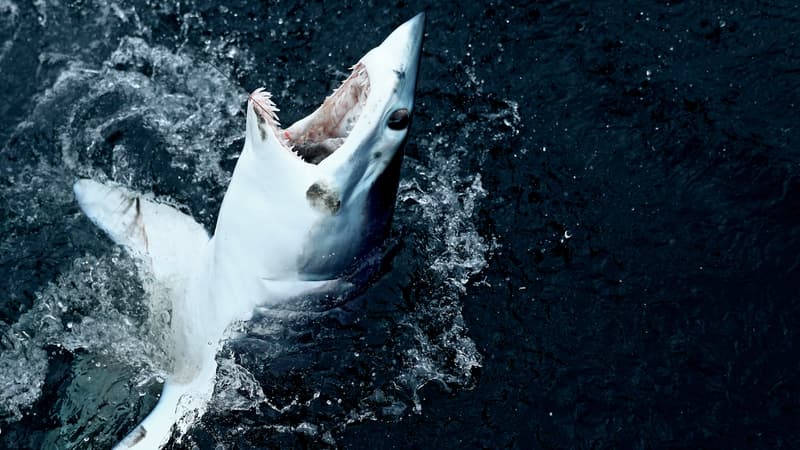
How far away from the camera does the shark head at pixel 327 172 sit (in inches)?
143

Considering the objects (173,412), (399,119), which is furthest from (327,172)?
(173,412)

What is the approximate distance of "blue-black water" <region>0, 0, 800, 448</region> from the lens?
473cm

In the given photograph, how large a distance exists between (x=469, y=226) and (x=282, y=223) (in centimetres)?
191

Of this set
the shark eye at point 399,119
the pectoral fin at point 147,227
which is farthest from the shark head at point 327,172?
the pectoral fin at point 147,227

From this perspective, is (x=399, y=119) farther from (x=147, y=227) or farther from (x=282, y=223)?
(x=147, y=227)

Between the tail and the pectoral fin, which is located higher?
the pectoral fin

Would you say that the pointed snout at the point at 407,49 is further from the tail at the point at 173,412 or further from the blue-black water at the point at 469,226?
the tail at the point at 173,412

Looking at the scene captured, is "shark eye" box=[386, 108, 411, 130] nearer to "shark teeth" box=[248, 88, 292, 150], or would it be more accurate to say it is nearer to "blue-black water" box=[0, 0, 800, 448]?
"shark teeth" box=[248, 88, 292, 150]

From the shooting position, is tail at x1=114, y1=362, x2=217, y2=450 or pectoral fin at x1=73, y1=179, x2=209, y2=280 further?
pectoral fin at x1=73, y1=179, x2=209, y2=280

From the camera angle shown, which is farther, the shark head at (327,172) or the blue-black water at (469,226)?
the blue-black water at (469,226)

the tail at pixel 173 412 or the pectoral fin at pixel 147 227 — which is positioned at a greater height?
the pectoral fin at pixel 147 227

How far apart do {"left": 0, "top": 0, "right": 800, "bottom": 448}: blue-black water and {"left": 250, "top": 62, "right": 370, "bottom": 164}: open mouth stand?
0.76 meters

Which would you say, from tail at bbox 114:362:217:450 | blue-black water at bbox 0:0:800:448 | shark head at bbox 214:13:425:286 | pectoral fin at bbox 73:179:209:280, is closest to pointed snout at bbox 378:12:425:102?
shark head at bbox 214:13:425:286

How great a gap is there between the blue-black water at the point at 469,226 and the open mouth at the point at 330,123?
762mm
